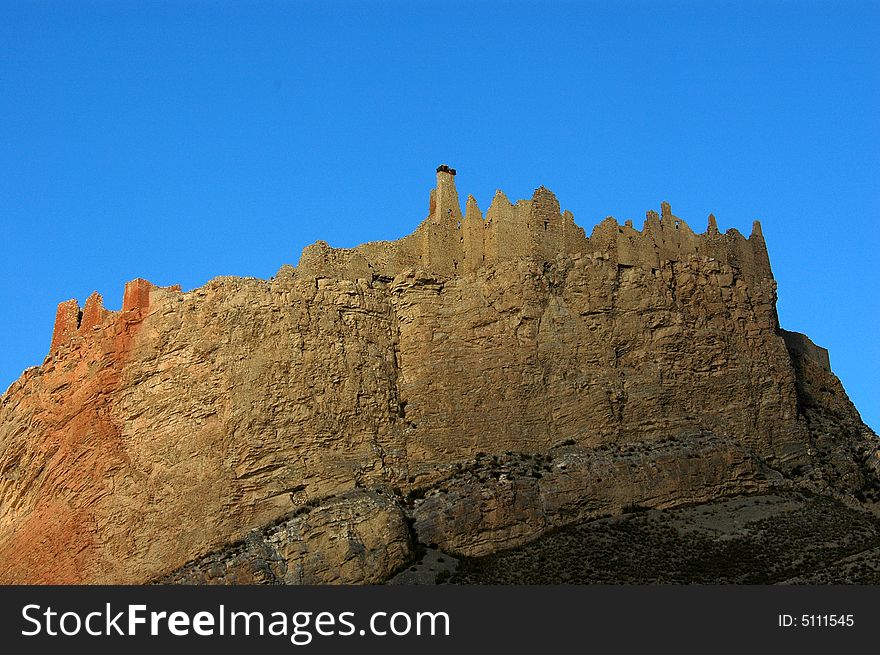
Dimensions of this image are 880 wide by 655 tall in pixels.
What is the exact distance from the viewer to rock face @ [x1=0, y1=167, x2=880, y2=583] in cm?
5741

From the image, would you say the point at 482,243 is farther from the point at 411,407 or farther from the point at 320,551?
the point at 320,551

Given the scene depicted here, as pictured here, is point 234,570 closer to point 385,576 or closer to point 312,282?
point 385,576

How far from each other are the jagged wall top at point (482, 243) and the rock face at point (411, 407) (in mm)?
77

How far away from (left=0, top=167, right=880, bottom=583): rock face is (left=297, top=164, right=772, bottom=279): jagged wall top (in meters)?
0.08

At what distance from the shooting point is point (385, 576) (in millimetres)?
55000

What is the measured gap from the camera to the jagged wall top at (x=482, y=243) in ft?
204

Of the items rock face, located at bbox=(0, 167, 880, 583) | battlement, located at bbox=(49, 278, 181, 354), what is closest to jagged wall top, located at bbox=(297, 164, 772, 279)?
rock face, located at bbox=(0, 167, 880, 583)

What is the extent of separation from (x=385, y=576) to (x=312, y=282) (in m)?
11.2

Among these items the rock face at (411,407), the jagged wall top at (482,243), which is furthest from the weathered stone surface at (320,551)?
the jagged wall top at (482,243)

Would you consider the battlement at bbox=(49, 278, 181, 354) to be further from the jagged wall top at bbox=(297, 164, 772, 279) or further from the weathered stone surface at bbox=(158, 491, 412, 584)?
the weathered stone surface at bbox=(158, 491, 412, 584)

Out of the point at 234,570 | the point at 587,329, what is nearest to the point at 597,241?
the point at 587,329

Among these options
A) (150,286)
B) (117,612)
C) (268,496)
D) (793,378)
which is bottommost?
(117,612)

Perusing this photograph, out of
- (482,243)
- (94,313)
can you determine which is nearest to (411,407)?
(482,243)

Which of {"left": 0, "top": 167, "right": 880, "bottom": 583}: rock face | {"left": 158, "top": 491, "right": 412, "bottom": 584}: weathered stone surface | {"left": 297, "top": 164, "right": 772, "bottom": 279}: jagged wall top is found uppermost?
{"left": 297, "top": 164, "right": 772, "bottom": 279}: jagged wall top
